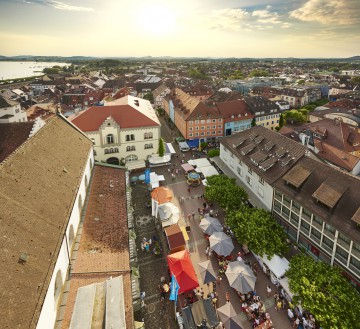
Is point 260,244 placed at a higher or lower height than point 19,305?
lower

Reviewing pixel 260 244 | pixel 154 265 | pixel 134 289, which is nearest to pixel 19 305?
pixel 134 289

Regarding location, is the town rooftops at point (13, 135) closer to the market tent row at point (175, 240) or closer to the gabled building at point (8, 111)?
the gabled building at point (8, 111)

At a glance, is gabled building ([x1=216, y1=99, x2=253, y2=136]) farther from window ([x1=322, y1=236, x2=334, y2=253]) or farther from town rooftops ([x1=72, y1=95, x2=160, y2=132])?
window ([x1=322, y1=236, x2=334, y2=253])

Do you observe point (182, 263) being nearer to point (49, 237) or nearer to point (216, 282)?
point (216, 282)

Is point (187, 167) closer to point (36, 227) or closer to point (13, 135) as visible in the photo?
point (13, 135)

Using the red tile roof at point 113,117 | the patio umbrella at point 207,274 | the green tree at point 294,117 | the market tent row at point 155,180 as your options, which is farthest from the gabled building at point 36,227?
the green tree at point 294,117

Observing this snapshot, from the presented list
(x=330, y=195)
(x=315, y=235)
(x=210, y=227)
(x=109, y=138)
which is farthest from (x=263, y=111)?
(x=315, y=235)

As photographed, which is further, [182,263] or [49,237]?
[182,263]

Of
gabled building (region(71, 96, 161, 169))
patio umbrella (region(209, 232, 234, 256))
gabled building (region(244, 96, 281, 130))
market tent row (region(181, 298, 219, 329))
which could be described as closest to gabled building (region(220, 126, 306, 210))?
patio umbrella (region(209, 232, 234, 256))
